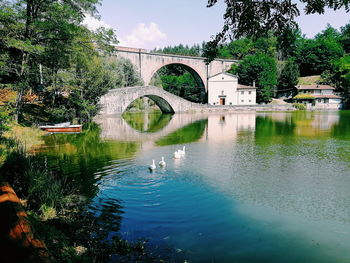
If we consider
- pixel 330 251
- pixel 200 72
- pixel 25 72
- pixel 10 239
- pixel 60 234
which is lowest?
pixel 330 251

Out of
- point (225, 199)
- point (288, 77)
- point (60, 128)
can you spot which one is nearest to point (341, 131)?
point (225, 199)

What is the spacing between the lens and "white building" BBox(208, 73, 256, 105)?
5816 cm

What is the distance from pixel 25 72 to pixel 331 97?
61.2 metres

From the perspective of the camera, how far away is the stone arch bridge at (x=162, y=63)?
5009cm

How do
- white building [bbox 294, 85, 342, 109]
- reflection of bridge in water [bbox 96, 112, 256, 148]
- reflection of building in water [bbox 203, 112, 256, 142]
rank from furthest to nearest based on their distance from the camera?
white building [bbox 294, 85, 342, 109] < reflection of building in water [bbox 203, 112, 256, 142] < reflection of bridge in water [bbox 96, 112, 256, 148]

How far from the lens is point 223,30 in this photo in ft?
16.6

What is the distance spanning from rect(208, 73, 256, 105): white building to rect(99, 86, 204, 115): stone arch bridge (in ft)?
45.9

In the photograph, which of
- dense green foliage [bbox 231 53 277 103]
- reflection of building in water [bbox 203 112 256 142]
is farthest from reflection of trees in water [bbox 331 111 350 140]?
dense green foliage [bbox 231 53 277 103]

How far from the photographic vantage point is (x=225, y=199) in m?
7.78

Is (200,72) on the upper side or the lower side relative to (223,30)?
upper

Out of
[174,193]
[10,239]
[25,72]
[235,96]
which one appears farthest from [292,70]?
[10,239]

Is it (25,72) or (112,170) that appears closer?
(112,170)

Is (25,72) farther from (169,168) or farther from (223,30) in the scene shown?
(223,30)

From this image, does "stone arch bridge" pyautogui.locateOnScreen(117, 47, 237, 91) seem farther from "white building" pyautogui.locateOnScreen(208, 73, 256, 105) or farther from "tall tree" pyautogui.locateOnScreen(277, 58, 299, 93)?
"tall tree" pyautogui.locateOnScreen(277, 58, 299, 93)
